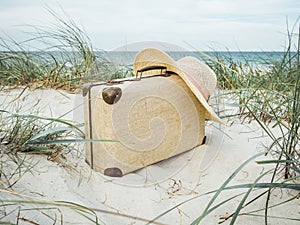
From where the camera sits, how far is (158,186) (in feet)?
4.36

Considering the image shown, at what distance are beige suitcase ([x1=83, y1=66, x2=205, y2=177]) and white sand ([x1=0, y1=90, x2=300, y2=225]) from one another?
0.05 metres

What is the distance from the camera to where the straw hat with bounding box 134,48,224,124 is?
1509 millimetres

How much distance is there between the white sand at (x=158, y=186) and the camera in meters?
1.06

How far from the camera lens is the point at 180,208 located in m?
1.16

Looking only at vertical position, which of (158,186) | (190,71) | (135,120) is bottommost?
(158,186)

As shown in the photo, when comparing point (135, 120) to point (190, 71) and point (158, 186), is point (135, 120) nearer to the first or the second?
point (158, 186)

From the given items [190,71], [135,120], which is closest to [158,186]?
[135,120]

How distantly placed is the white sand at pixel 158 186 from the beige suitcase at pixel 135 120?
0.05 metres

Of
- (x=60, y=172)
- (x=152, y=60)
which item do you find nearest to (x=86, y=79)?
(x=152, y=60)

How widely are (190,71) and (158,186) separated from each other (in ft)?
1.99

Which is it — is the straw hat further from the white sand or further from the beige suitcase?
the white sand

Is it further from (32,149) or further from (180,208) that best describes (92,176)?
(180,208)

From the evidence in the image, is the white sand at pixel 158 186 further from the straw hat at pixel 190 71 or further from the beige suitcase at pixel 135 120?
the straw hat at pixel 190 71

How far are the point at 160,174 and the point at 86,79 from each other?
142 centimetres
